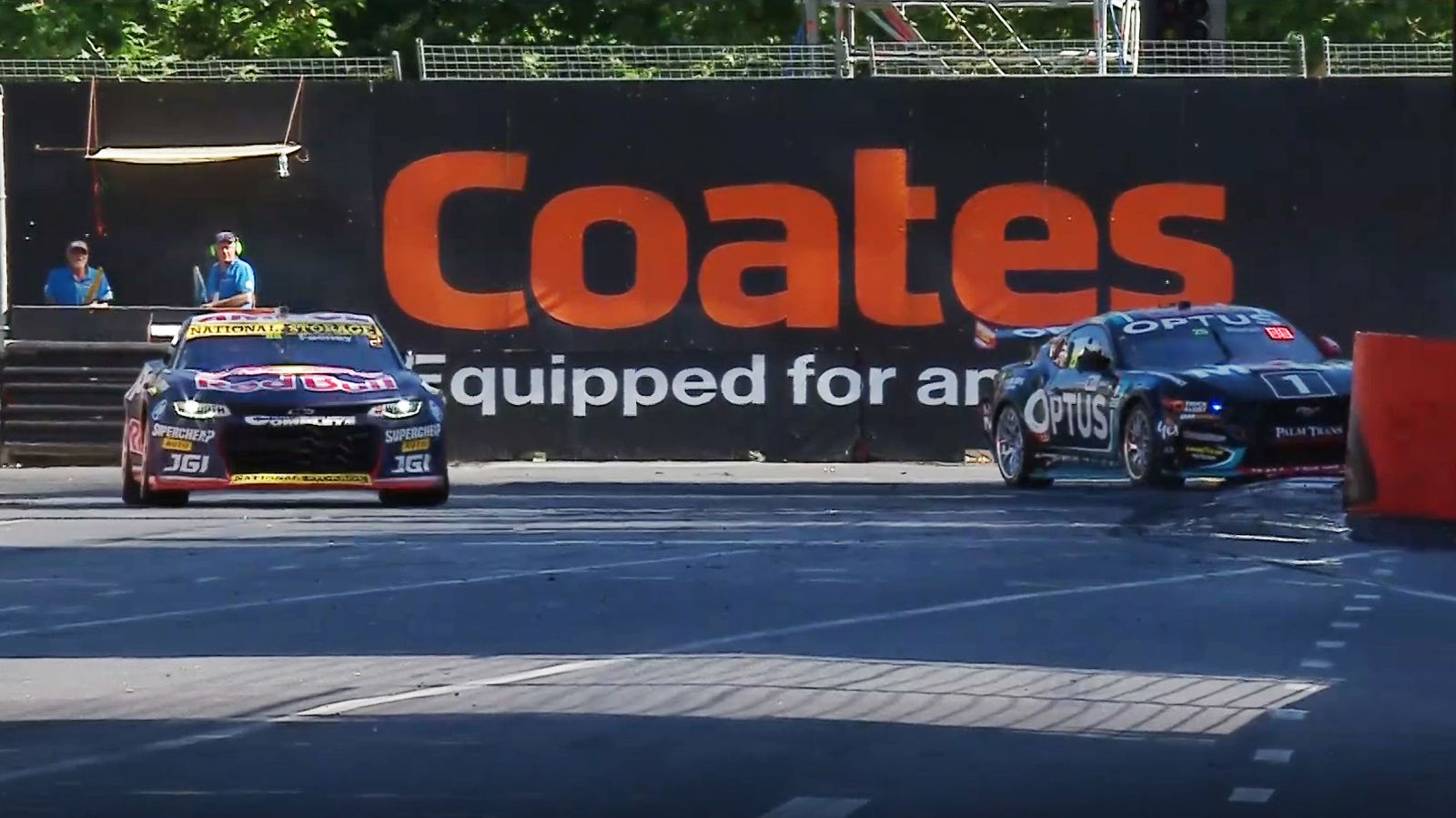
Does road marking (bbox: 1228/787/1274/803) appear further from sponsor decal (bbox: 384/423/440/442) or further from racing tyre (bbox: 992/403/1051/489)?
racing tyre (bbox: 992/403/1051/489)

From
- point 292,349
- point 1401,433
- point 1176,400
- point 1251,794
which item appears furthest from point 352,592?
point 1176,400

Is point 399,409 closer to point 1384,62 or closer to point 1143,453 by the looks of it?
point 1143,453

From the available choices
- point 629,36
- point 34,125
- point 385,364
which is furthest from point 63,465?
point 629,36

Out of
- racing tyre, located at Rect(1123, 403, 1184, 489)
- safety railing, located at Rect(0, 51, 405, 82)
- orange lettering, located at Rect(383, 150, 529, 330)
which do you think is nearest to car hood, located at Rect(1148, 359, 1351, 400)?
racing tyre, located at Rect(1123, 403, 1184, 489)

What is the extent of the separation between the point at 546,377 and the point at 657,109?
8.11ft

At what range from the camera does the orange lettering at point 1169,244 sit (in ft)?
85.5

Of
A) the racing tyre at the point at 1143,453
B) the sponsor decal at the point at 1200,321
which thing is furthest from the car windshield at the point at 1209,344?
the racing tyre at the point at 1143,453

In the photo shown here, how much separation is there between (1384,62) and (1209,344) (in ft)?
20.8

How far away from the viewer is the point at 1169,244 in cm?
2609

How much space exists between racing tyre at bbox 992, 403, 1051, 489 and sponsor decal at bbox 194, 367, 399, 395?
17.3 ft

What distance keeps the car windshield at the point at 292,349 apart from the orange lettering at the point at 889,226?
689 cm

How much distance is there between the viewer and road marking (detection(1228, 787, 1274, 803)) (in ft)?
25.8

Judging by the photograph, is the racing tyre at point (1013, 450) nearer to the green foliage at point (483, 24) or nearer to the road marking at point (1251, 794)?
the road marking at point (1251, 794)

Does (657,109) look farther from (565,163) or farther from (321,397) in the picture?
(321,397)
